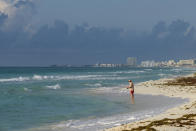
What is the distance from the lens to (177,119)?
40.8 ft

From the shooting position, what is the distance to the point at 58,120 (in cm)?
1437

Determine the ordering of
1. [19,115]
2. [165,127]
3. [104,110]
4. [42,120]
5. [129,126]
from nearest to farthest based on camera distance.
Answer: [165,127]
[129,126]
[42,120]
[19,115]
[104,110]

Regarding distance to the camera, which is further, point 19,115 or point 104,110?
A: point 104,110

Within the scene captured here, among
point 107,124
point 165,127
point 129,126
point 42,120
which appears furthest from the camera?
point 42,120

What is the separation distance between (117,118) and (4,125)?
5.28m

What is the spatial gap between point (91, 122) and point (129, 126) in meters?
2.40

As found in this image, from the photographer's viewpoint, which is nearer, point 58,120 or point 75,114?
point 58,120

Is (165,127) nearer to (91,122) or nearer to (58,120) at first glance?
(91,122)

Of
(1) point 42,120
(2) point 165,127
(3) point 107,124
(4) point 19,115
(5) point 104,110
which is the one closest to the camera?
(2) point 165,127

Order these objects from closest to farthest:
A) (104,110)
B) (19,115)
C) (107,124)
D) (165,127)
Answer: (165,127) < (107,124) < (19,115) < (104,110)

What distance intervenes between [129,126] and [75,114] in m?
5.04

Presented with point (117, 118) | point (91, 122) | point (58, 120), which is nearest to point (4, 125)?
point (58, 120)

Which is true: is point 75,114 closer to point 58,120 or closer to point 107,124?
point 58,120

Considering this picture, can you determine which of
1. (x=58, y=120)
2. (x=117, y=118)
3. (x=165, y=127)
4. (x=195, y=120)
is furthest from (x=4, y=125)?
(x=195, y=120)
